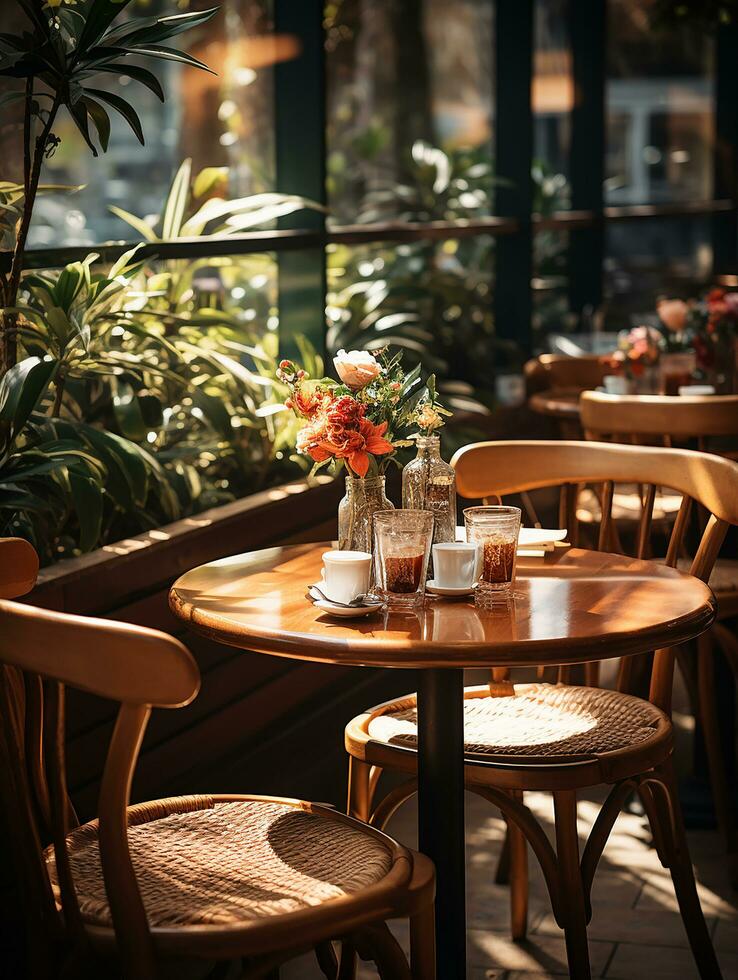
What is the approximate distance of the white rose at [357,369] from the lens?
6.99ft

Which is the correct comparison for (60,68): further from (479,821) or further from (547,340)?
(547,340)

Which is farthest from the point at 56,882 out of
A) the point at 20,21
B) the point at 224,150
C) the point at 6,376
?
the point at 224,150

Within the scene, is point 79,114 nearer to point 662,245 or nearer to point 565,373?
point 565,373

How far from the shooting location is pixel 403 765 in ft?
7.58

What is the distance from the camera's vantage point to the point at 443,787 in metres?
2.08

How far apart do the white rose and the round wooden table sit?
1.11 ft

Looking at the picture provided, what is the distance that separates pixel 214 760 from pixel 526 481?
0.91 meters

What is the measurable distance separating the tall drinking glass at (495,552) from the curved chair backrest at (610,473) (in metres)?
0.61

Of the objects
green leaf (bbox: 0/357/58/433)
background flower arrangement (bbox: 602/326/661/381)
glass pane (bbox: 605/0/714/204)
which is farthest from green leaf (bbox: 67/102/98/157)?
glass pane (bbox: 605/0/714/204)

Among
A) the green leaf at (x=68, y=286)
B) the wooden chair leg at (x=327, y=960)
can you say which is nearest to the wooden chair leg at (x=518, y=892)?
the wooden chair leg at (x=327, y=960)

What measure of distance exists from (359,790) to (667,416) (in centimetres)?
134

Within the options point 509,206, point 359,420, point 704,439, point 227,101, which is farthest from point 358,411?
point 227,101

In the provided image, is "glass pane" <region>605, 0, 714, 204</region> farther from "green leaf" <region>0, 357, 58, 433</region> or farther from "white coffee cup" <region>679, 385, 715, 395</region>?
"green leaf" <region>0, 357, 58, 433</region>

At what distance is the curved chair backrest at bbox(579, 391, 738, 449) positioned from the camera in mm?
3371
